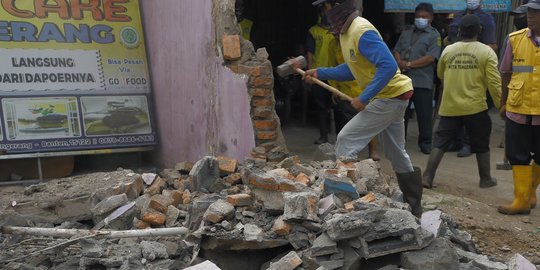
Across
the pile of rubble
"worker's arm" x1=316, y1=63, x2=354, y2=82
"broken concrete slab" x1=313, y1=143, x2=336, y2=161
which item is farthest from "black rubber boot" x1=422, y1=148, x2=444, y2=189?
the pile of rubble

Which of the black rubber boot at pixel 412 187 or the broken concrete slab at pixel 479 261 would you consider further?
the black rubber boot at pixel 412 187

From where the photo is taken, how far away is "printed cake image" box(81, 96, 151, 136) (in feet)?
20.7

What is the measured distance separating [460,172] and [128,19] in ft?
14.1

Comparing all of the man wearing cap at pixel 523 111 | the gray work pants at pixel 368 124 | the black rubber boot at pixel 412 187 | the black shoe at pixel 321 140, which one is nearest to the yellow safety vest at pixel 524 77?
the man wearing cap at pixel 523 111

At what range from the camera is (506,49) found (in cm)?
527

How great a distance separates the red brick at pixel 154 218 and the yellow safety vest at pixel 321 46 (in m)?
4.06

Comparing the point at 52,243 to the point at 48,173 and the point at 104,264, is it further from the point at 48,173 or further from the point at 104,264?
the point at 48,173

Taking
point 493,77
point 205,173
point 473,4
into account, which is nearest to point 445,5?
point 473,4

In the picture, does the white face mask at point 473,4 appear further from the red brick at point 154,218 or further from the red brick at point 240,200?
the red brick at point 154,218

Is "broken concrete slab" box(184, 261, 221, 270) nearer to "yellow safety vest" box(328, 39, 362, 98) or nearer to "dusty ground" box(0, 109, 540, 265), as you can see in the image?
"dusty ground" box(0, 109, 540, 265)

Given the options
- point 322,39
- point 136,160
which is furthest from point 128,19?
point 322,39

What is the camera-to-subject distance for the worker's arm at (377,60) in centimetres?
412

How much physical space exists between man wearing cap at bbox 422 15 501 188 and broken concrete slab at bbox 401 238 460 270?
2818 mm

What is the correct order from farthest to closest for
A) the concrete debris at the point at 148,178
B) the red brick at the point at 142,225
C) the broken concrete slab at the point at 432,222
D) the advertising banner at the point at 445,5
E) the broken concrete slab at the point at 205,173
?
1. the advertising banner at the point at 445,5
2. the concrete debris at the point at 148,178
3. the broken concrete slab at the point at 205,173
4. the red brick at the point at 142,225
5. the broken concrete slab at the point at 432,222
